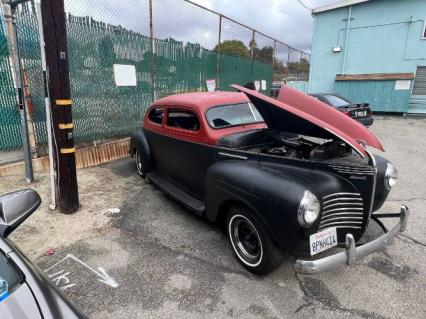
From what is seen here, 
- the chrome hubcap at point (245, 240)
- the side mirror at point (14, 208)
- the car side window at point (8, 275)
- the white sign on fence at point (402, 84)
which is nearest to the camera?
the car side window at point (8, 275)

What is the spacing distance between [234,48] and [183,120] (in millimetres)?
8838

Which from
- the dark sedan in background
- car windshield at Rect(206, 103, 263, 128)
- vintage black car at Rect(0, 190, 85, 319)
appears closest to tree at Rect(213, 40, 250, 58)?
the dark sedan in background

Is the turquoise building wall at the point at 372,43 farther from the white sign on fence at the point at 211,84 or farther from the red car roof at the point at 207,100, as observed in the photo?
the red car roof at the point at 207,100

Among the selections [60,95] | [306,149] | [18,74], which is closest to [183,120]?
[60,95]

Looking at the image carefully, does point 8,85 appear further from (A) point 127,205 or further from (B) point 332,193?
(B) point 332,193

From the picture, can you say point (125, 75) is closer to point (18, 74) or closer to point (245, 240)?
point (18, 74)

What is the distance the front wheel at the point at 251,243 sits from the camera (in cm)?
267

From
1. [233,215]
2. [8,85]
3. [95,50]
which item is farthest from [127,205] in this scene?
[95,50]

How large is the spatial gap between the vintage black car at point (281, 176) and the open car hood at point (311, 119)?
0.03ft

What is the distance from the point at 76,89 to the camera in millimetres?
5871

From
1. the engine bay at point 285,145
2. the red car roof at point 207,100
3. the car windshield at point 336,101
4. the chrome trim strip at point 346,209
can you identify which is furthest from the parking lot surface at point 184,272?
the car windshield at point 336,101

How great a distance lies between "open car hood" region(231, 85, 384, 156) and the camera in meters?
2.72

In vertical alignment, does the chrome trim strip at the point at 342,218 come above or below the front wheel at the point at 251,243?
above

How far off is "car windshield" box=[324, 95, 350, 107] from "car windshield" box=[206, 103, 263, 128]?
20.8 ft
